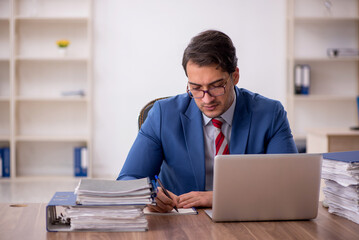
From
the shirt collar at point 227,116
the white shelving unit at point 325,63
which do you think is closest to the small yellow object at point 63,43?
the white shelving unit at point 325,63

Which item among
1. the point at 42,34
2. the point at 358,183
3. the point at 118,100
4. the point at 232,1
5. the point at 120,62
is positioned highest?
the point at 232,1

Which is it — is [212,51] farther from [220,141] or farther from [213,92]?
[220,141]

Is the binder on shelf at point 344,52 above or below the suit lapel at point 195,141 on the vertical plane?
above

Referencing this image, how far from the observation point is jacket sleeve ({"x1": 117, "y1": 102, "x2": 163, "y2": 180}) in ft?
5.90

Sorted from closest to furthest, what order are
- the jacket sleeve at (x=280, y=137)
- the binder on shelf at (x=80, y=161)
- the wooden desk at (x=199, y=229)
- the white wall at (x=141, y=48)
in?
the wooden desk at (x=199, y=229)
the jacket sleeve at (x=280, y=137)
the binder on shelf at (x=80, y=161)
the white wall at (x=141, y=48)

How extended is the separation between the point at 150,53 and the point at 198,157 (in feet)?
12.1

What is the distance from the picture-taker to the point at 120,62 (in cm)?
535

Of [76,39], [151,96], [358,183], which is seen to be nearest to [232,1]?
[151,96]

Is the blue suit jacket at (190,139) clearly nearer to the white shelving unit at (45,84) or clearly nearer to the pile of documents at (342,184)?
the pile of documents at (342,184)

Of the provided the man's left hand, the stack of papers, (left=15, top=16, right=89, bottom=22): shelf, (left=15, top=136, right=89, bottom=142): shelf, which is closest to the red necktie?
the man's left hand

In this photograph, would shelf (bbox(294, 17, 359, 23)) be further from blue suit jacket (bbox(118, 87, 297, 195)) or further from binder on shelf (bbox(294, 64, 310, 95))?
blue suit jacket (bbox(118, 87, 297, 195))

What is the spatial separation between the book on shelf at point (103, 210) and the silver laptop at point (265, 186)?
22 cm

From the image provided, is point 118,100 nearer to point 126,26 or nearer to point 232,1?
point 126,26

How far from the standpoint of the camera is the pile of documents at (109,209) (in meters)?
1.28
